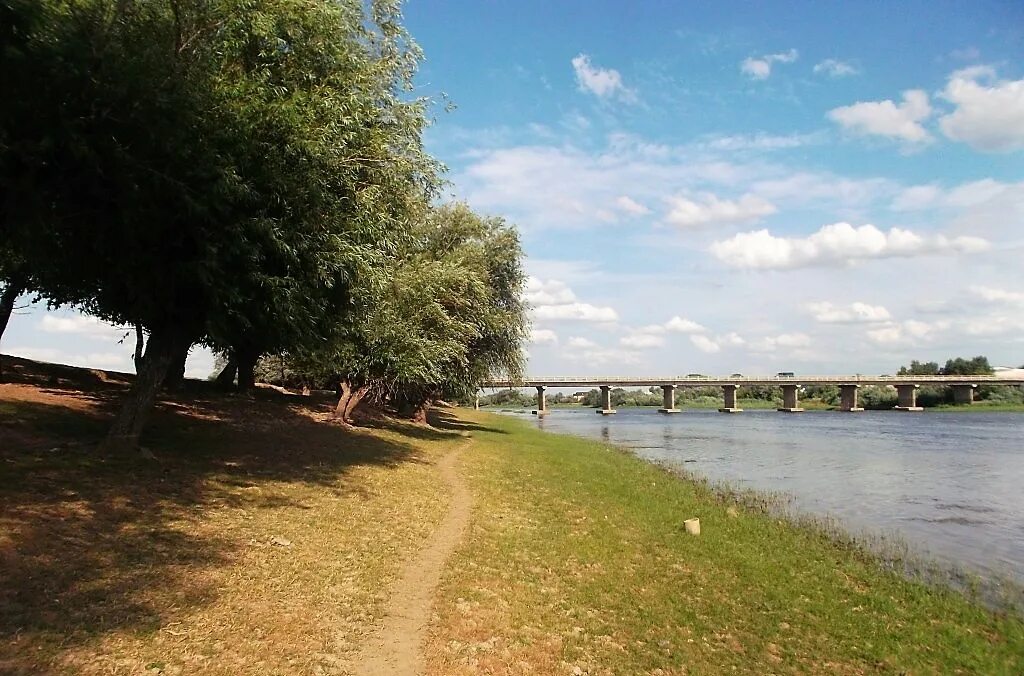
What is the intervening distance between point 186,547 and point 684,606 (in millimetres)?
6796

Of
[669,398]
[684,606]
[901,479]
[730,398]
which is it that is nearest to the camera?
[684,606]

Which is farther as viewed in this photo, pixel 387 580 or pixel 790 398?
pixel 790 398

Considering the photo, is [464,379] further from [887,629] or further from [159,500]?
[887,629]

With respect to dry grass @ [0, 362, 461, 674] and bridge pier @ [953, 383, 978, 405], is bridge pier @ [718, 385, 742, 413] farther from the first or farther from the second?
dry grass @ [0, 362, 461, 674]

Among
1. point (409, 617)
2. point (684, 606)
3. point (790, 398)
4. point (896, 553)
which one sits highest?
point (790, 398)

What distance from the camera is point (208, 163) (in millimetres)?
10289

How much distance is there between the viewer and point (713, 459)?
35.8 meters

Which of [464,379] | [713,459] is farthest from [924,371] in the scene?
[464,379]

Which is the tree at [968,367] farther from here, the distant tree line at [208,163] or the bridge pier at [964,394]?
the distant tree line at [208,163]

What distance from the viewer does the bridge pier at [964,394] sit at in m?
112

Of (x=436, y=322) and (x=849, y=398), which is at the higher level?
(x=436, y=322)

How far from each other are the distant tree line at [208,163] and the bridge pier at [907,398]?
374ft

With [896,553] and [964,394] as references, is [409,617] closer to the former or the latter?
[896,553]

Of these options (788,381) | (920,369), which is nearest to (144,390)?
(788,381)
